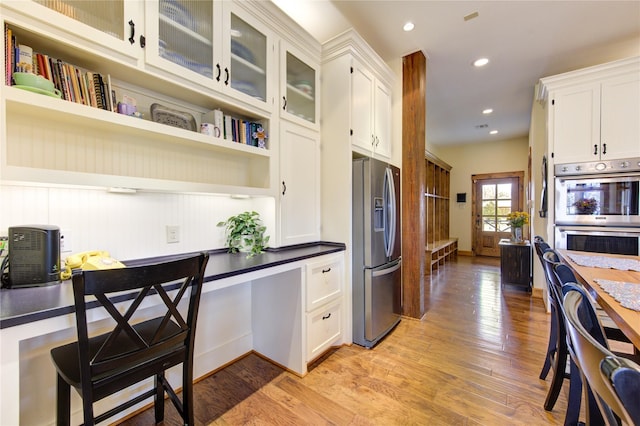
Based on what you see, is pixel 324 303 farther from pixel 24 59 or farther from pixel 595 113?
pixel 595 113

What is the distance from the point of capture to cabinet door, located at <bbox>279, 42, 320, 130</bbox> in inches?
83.5

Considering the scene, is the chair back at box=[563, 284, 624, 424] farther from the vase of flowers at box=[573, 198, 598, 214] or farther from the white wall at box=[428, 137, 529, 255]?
the white wall at box=[428, 137, 529, 255]

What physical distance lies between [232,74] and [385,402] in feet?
7.89

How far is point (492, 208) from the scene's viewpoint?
6770 mm

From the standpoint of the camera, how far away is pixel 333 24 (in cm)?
246

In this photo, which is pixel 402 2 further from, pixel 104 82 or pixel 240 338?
pixel 240 338

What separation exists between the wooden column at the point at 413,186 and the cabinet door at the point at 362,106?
1.76 feet

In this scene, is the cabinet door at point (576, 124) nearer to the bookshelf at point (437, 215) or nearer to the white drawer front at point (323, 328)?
the bookshelf at point (437, 215)

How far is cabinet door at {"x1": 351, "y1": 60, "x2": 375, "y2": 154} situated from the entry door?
222 inches

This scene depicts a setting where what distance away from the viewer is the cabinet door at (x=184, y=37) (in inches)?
55.7

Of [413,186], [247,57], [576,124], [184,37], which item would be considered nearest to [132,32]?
[184,37]

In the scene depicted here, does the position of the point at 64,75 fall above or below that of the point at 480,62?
below

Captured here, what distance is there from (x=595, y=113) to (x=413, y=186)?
2.11m

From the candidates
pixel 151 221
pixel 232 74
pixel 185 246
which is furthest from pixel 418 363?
pixel 232 74
